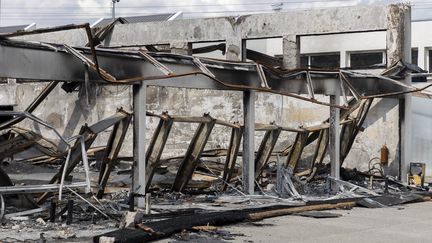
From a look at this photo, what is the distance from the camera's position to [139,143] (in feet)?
45.6

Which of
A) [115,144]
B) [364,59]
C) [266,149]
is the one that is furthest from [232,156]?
[364,59]

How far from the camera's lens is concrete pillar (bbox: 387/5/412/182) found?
20.9 meters

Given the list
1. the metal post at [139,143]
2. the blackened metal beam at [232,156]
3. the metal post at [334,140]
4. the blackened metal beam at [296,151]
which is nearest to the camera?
the metal post at [139,143]

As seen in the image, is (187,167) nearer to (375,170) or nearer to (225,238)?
(225,238)

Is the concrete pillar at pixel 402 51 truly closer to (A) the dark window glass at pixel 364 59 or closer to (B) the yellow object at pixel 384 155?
(B) the yellow object at pixel 384 155

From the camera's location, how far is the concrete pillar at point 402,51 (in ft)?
68.5

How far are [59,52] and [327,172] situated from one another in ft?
34.8

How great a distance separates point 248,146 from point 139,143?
3.38m

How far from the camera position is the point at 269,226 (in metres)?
12.6

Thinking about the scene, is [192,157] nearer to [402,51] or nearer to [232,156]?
[232,156]

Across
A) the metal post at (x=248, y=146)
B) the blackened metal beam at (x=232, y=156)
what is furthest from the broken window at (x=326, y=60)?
the metal post at (x=248, y=146)

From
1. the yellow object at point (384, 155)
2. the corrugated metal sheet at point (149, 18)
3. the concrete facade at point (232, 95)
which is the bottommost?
the yellow object at point (384, 155)

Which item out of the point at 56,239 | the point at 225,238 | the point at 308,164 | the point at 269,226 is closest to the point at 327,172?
the point at 308,164

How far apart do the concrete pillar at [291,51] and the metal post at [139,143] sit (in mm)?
10677
